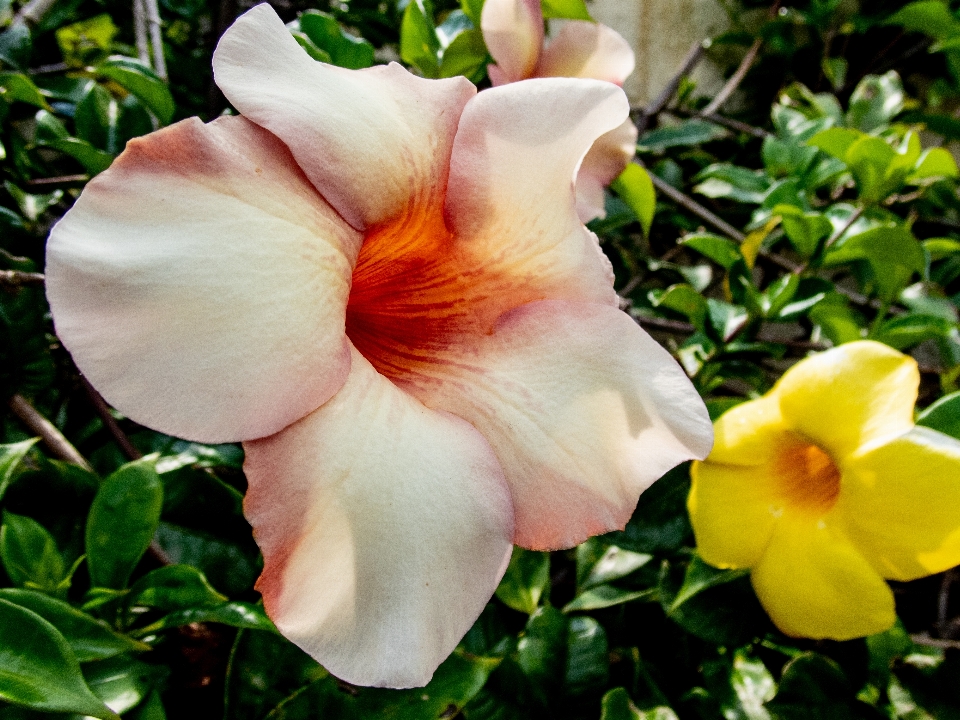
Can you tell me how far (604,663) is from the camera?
2.41 feet

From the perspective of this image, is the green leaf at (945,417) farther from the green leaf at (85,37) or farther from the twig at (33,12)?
the green leaf at (85,37)

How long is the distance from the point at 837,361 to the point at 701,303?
344 millimetres

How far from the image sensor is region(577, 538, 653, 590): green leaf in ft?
2.80

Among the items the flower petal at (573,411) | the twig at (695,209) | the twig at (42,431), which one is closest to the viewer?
the flower petal at (573,411)

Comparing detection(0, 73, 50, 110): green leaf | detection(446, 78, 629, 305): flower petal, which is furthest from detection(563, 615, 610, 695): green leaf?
detection(0, 73, 50, 110): green leaf

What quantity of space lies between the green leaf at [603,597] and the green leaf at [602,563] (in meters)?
0.01

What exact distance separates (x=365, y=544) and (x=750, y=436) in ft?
1.53

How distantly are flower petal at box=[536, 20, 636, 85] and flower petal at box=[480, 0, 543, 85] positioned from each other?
0.04m

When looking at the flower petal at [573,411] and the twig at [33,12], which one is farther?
the twig at [33,12]

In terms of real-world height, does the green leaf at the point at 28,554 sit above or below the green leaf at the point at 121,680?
above

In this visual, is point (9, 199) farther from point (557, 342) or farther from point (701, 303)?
point (701, 303)

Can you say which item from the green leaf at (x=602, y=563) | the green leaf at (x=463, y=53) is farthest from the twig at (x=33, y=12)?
the green leaf at (x=602, y=563)

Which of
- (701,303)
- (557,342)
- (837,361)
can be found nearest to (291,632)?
(557,342)

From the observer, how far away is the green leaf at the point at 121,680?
1.71ft
